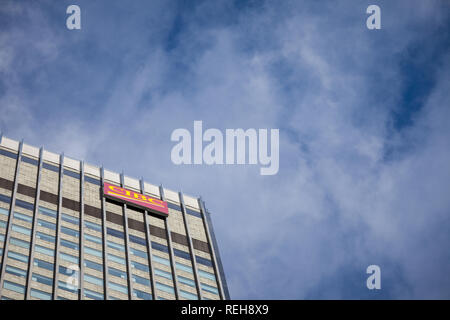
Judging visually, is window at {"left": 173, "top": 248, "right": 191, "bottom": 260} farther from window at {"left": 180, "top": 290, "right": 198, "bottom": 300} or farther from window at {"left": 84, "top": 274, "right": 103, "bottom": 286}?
window at {"left": 84, "top": 274, "right": 103, "bottom": 286}

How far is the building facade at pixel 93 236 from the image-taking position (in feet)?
240

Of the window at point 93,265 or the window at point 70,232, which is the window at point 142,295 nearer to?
the window at point 93,265

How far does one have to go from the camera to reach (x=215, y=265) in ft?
297

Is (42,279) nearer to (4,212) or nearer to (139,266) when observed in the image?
(4,212)

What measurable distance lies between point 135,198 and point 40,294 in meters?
28.7

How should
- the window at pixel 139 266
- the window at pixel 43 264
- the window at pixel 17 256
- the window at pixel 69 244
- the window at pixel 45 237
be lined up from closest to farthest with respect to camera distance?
1. the window at pixel 17 256
2. the window at pixel 43 264
3. the window at pixel 45 237
4. the window at pixel 69 244
5. the window at pixel 139 266

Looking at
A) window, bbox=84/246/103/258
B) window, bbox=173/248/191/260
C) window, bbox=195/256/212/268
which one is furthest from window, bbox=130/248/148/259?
window, bbox=195/256/212/268

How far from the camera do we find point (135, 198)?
314 ft

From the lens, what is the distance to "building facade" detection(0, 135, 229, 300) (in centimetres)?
7319

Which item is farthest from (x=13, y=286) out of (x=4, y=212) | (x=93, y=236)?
(x=93, y=236)

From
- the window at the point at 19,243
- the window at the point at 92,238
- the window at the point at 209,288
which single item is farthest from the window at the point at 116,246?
the window at the point at 209,288
